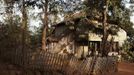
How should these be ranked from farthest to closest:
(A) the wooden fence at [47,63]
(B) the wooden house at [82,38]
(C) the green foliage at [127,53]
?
(C) the green foliage at [127,53], (B) the wooden house at [82,38], (A) the wooden fence at [47,63]

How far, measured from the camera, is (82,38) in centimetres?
3644

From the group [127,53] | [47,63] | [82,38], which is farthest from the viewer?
[127,53]

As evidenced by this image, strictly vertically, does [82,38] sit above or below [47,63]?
below

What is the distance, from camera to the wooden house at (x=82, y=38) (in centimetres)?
3566

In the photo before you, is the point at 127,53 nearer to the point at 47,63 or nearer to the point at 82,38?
the point at 82,38

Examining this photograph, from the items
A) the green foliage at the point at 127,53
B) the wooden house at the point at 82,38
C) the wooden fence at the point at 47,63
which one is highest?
the wooden fence at the point at 47,63

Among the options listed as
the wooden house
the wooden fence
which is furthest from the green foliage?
the wooden fence

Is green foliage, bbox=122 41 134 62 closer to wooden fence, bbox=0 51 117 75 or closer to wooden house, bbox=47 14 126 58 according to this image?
wooden house, bbox=47 14 126 58

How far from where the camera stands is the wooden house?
117ft

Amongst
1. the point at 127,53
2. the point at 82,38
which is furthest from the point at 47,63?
the point at 127,53

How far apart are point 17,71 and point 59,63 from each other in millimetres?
3650

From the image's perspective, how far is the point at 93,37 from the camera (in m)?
37.2

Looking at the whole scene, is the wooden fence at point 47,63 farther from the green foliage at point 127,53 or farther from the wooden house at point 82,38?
the green foliage at point 127,53

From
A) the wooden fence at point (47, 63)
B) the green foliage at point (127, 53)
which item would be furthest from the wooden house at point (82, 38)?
the wooden fence at point (47, 63)
